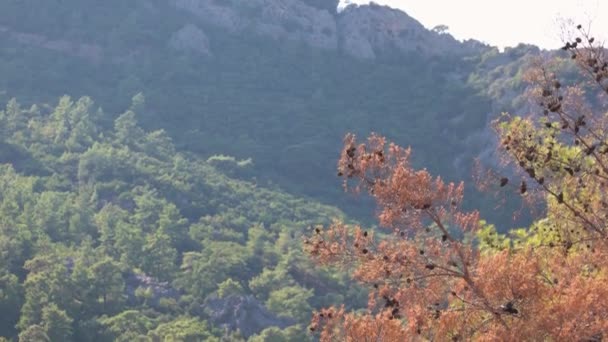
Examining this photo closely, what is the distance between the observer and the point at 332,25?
318 ft

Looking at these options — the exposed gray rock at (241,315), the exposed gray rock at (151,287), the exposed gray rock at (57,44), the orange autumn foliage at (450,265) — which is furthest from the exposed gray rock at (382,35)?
the orange autumn foliage at (450,265)

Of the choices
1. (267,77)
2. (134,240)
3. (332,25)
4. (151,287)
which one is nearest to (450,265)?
(151,287)

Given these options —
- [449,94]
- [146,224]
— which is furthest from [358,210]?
[449,94]

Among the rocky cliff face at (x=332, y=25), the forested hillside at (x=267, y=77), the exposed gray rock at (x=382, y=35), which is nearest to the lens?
the forested hillside at (x=267, y=77)

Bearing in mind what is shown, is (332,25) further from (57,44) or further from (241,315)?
(241,315)

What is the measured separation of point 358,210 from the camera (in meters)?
68.7

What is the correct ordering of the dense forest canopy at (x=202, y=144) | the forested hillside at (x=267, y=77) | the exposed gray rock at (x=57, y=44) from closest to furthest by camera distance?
the dense forest canopy at (x=202, y=144), the forested hillside at (x=267, y=77), the exposed gray rock at (x=57, y=44)

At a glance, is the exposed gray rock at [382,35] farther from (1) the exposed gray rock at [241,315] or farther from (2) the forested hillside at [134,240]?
(1) the exposed gray rock at [241,315]

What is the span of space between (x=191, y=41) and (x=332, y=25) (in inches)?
516

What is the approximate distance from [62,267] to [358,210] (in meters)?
29.4

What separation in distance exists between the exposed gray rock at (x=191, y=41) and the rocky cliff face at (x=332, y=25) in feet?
10.9

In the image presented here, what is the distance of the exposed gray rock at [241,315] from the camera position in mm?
43875

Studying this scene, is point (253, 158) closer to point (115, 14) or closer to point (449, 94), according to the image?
point (449, 94)

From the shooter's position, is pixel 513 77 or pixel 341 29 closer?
pixel 513 77
